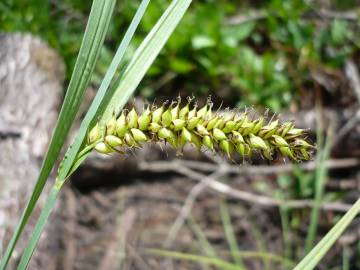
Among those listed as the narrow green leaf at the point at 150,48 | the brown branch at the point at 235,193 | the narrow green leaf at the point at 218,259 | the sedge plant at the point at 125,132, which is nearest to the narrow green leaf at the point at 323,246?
the sedge plant at the point at 125,132

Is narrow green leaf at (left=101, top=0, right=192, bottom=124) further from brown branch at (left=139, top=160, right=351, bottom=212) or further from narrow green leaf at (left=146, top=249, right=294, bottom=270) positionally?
brown branch at (left=139, top=160, right=351, bottom=212)

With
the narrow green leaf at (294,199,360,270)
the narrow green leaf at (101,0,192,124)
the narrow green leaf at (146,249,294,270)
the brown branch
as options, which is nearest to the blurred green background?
the brown branch

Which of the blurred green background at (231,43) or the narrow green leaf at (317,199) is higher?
the blurred green background at (231,43)

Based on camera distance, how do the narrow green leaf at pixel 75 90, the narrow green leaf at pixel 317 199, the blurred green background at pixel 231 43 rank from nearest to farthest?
1. the narrow green leaf at pixel 75 90
2. the narrow green leaf at pixel 317 199
3. the blurred green background at pixel 231 43

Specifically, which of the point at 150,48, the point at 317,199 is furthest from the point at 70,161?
the point at 317,199

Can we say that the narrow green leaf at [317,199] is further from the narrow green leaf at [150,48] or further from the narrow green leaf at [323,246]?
the narrow green leaf at [150,48]

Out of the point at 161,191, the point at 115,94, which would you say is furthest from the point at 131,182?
the point at 115,94

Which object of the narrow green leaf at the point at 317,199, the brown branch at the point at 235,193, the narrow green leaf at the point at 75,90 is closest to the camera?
the narrow green leaf at the point at 75,90
